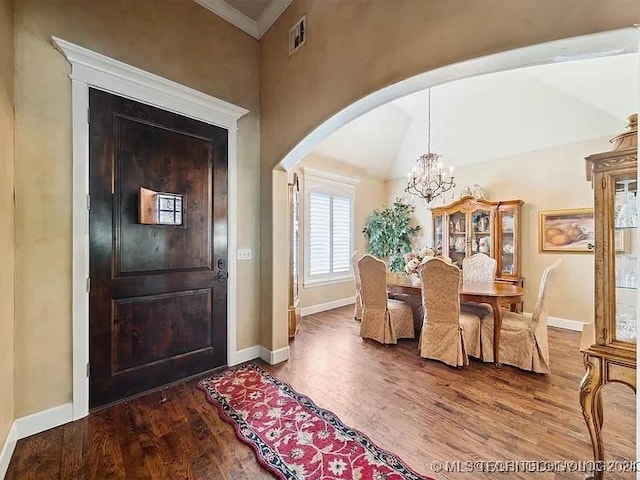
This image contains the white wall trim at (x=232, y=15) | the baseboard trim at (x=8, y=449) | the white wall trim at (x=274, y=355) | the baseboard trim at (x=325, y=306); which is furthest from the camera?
the baseboard trim at (x=325, y=306)

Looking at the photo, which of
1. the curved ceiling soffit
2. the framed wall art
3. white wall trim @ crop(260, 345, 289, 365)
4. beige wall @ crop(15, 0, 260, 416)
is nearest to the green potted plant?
the framed wall art

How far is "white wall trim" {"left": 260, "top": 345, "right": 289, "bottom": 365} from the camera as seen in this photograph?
116 inches

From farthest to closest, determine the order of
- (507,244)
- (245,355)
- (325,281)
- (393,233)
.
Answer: (393,233) < (325,281) < (507,244) < (245,355)

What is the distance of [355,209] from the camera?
6.05 metres

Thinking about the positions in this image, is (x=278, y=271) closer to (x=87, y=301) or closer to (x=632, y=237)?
(x=87, y=301)

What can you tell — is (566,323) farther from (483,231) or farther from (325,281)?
(325,281)

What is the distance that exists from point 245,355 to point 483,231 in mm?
4466

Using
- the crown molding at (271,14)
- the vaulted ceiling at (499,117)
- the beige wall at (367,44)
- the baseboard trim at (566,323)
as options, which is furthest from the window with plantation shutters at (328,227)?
the baseboard trim at (566,323)

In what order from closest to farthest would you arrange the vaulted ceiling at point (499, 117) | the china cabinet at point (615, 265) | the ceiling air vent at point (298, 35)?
the china cabinet at point (615, 265) < the ceiling air vent at point (298, 35) < the vaulted ceiling at point (499, 117)

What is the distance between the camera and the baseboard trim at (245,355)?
2.91 meters

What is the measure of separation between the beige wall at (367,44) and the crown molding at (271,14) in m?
0.06

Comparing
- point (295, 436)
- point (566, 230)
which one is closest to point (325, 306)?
point (295, 436)

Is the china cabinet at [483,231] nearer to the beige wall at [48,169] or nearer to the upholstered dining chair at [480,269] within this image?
the upholstered dining chair at [480,269]

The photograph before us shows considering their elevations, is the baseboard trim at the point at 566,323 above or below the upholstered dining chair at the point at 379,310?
below
